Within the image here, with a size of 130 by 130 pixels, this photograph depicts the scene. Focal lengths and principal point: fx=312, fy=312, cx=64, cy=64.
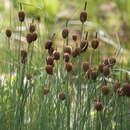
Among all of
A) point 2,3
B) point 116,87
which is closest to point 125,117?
point 116,87

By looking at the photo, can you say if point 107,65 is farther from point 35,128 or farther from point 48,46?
point 35,128

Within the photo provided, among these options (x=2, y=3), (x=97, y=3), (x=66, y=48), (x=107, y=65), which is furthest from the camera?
(x=2, y=3)

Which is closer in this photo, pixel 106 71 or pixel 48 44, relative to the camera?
pixel 106 71

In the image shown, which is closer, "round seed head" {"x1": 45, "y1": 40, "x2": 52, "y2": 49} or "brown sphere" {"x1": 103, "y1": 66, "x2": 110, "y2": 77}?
"brown sphere" {"x1": 103, "y1": 66, "x2": 110, "y2": 77}

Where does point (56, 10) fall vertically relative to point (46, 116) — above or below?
above

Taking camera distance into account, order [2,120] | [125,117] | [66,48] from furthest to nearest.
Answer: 1. [2,120]
2. [125,117]
3. [66,48]

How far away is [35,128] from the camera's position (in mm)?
1525

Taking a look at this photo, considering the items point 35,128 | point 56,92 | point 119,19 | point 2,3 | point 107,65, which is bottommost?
point 35,128

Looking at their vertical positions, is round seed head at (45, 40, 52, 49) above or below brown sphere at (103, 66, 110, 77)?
above

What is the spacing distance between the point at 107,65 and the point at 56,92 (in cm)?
36

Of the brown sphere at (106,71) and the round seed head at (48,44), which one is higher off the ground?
the round seed head at (48,44)

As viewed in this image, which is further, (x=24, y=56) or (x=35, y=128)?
(x=35, y=128)

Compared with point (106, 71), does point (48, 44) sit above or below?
above

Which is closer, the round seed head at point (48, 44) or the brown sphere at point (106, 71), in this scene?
the brown sphere at point (106, 71)
